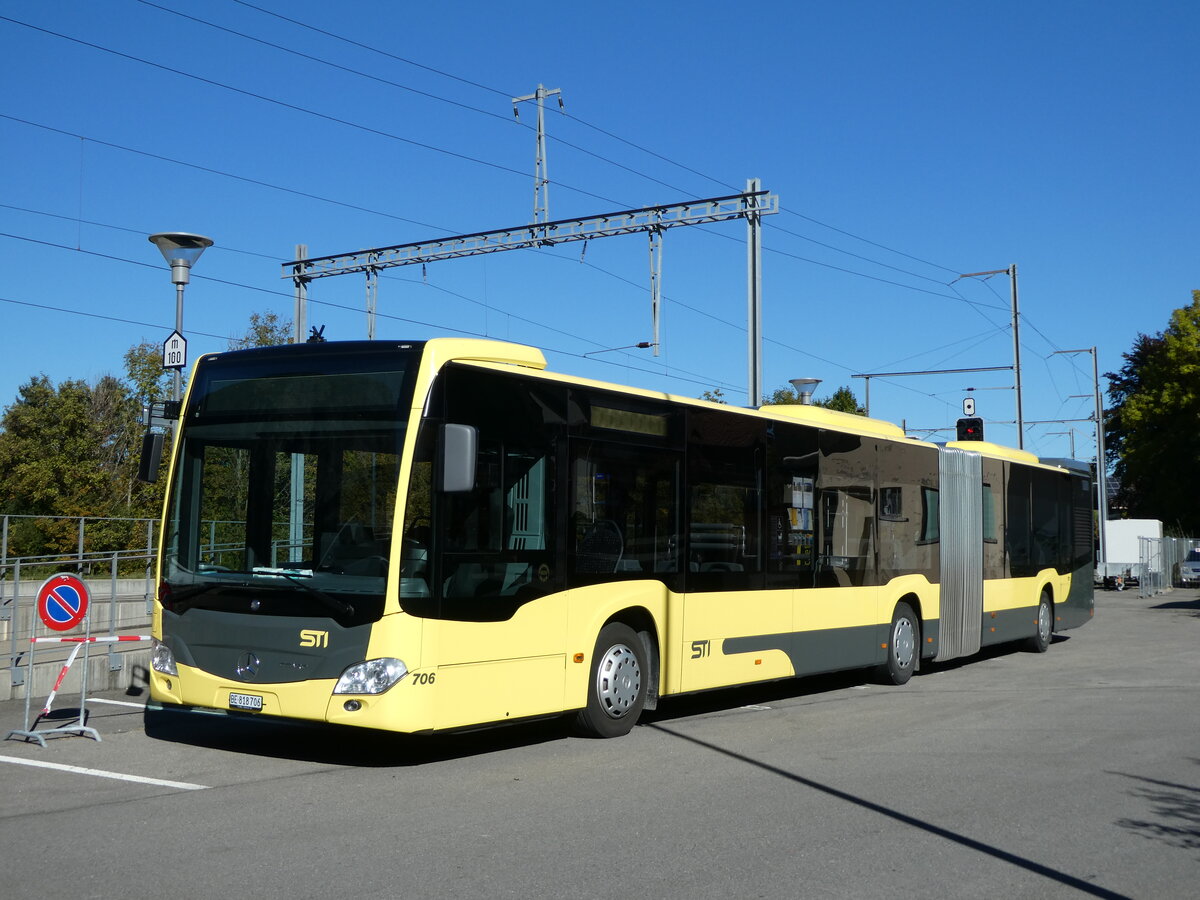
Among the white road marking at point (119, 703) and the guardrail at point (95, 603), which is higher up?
the guardrail at point (95, 603)

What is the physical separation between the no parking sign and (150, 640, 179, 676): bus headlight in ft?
3.94

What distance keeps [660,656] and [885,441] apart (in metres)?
5.75

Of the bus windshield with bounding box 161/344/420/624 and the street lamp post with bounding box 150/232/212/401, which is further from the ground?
the street lamp post with bounding box 150/232/212/401

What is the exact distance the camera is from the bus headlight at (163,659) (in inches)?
379

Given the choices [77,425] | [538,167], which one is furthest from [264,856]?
[77,425]

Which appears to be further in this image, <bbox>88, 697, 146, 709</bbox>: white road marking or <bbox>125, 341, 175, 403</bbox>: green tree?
<bbox>125, 341, 175, 403</bbox>: green tree

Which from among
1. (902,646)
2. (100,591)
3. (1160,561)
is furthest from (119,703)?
(1160,561)

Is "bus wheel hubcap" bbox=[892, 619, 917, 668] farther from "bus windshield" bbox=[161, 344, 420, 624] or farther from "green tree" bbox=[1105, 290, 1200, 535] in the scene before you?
"green tree" bbox=[1105, 290, 1200, 535]

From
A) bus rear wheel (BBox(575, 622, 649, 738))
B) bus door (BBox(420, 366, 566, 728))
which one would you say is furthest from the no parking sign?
bus rear wheel (BBox(575, 622, 649, 738))

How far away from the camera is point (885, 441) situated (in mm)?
15789

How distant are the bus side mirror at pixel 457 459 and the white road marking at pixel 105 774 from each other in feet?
8.51

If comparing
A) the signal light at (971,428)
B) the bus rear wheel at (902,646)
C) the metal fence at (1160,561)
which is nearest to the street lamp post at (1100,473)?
the metal fence at (1160,561)

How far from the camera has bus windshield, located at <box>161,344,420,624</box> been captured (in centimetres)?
895

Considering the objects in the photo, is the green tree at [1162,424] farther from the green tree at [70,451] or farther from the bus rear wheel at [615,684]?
the bus rear wheel at [615,684]
